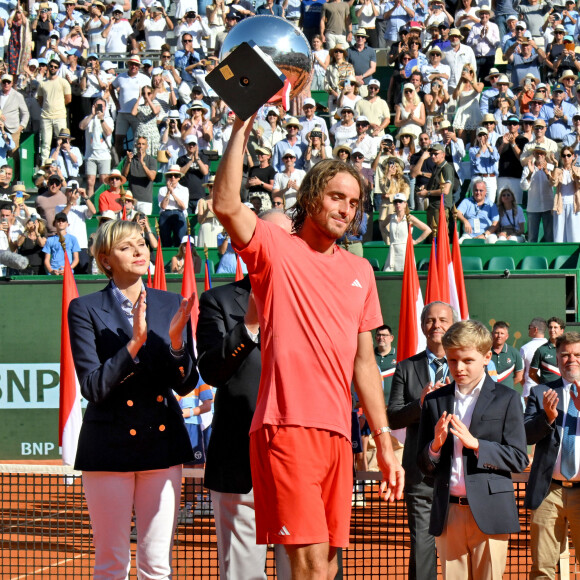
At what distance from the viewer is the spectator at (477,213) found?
1669 centimetres

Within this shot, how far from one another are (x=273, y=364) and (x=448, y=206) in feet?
42.9

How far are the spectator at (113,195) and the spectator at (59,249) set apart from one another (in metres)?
1.45

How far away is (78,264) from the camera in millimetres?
16172

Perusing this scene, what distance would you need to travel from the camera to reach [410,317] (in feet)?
39.8

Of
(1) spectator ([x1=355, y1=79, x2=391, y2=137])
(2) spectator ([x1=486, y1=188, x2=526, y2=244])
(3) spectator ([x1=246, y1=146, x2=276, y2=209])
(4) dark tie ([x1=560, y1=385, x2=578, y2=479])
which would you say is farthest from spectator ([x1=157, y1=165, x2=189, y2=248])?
(4) dark tie ([x1=560, y1=385, x2=578, y2=479])

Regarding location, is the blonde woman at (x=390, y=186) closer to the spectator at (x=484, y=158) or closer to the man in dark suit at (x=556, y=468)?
the spectator at (x=484, y=158)

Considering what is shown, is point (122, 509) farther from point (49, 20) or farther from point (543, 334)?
point (49, 20)

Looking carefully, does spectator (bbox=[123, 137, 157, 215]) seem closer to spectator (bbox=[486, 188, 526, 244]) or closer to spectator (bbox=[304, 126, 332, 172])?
spectator (bbox=[304, 126, 332, 172])

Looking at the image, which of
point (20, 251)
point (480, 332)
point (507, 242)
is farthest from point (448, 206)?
point (480, 332)

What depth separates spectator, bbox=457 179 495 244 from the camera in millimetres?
16688

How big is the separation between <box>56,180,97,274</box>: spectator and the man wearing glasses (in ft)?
11.9

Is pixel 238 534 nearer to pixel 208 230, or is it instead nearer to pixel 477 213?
pixel 208 230

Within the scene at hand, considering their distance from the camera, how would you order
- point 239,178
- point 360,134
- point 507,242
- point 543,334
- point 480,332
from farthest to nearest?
point 360,134
point 507,242
point 543,334
point 480,332
point 239,178

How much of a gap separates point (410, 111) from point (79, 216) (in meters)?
6.50
